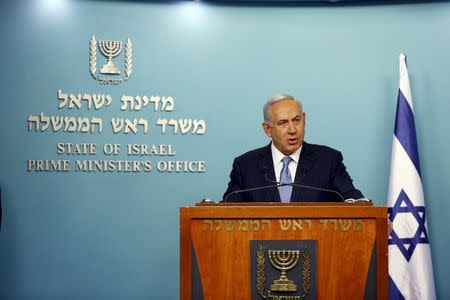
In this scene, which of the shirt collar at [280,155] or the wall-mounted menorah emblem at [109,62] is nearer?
the shirt collar at [280,155]

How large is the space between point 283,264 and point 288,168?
130 cm

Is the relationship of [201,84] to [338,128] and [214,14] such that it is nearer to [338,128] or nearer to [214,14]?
[214,14]

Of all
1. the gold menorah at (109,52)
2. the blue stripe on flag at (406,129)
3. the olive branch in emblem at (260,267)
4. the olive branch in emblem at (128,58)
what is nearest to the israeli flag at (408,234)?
the blue stripe on flag at (406,129)

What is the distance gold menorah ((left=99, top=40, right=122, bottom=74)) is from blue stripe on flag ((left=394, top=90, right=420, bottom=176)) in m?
2.39

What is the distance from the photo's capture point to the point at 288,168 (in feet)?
11.8

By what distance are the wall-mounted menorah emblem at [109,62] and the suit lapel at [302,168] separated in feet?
7.58

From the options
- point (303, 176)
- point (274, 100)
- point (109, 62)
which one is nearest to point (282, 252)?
point (303, 176)

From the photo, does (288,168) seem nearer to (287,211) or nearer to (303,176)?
(303,176)

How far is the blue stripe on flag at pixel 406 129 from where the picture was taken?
203 inches

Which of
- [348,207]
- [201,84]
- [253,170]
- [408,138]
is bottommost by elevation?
[348,207]

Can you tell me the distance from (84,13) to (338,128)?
2.41 m

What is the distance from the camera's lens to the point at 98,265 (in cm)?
530

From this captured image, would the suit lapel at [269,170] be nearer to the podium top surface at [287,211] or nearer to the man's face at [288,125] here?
the man's face at [288,125]

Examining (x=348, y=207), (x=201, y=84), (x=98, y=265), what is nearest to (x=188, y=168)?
(x=201, y=84)
